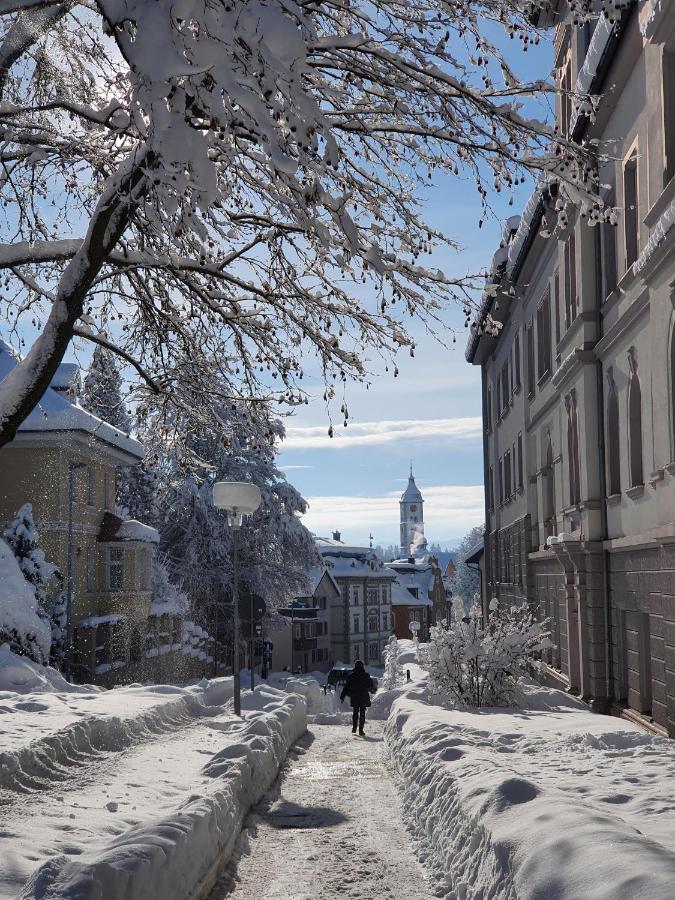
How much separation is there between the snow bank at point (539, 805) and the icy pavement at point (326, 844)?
0.78 ft

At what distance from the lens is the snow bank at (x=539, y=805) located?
452cm

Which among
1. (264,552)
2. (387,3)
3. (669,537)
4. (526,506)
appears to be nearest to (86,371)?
(387,3)

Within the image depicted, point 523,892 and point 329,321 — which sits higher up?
point 329,321

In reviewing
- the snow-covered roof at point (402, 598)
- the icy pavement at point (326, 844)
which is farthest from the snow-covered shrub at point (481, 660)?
the snow-covered roof at point (402, 598)

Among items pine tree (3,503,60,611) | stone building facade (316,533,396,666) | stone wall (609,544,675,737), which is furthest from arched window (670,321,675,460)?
stone building facade (316,533,396,666)

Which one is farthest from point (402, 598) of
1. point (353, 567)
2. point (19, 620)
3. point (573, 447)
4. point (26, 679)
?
point (26, 679)

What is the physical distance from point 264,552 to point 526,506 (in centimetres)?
1839

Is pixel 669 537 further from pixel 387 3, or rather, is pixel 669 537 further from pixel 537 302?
pixel 537 302

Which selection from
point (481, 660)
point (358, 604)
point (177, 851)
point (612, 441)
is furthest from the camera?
point (358, 604)

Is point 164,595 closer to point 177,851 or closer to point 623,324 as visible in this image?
point 623,324

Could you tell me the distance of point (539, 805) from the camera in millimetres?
6027

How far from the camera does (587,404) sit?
1784 cm

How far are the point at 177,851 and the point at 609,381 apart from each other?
41.8 ft

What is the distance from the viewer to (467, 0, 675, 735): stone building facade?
41.9ft
